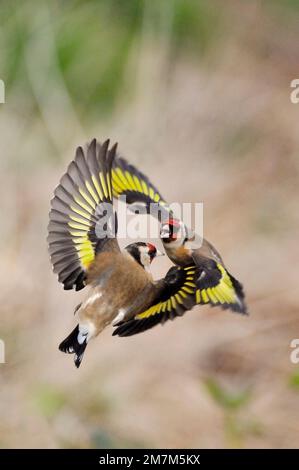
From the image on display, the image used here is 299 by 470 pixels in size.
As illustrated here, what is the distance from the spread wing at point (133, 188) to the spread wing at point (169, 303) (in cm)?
16

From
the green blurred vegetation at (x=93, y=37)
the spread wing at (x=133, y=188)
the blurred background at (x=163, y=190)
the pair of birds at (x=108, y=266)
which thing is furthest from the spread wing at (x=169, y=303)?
the green blurred vegetation at (x=93, y=37)

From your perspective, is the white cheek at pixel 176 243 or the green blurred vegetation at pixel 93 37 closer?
the white cheek at pixel 176 243

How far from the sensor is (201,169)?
9.73ft

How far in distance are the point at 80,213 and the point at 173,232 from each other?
142 millimetres

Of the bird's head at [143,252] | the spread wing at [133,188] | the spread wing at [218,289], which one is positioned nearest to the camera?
the spread wing at [218,289]

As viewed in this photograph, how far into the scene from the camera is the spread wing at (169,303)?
5.00 feet

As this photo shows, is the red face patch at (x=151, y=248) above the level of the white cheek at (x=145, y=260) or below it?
above

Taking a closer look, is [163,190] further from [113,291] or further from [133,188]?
[113,291]

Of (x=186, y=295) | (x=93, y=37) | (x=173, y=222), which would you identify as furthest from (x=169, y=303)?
(x=93, y=37)

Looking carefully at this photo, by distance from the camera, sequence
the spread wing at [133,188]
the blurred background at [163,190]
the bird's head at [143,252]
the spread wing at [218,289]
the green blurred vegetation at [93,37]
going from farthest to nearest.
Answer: the green blurred vegetation at [93,37]
the blurred background at [163,190]
the spread wing at [133,188]
the bird's head at [143,252]
the spread wing at [218,289]

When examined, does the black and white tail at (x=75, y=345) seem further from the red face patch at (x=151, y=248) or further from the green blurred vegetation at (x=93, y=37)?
the green blurred vegetation at (x=93, y=37)

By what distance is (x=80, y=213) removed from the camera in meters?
1.53

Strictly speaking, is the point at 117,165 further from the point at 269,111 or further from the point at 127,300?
the point at 269,111
